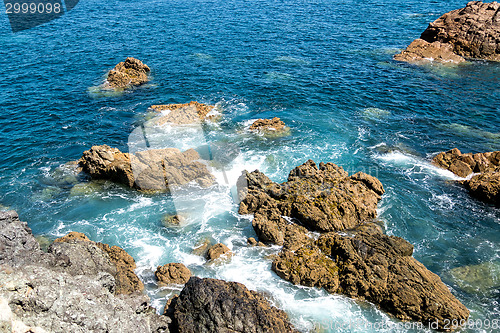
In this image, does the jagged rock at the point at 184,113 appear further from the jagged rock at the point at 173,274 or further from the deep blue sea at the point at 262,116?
the jagged rock at the point at 173,274

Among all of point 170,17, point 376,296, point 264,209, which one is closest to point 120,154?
point 264,209

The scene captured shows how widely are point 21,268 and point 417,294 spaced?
20.7 metres

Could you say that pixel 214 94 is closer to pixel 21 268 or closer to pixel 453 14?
pixel 21 268

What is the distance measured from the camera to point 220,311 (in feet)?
61.3

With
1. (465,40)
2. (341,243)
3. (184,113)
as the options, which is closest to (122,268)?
(341,243)

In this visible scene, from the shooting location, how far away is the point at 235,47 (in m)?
64.5

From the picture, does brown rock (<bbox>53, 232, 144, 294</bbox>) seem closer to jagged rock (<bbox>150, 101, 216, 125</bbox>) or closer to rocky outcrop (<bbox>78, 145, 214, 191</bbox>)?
rocky outcrop (<bbox>78, 145, 214, 191</bbox>)

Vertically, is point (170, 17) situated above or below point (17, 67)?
above

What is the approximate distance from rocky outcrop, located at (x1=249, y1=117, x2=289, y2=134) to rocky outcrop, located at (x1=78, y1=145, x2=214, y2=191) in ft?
32.4

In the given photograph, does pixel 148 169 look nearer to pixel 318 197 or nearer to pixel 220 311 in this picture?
pixel 318 197

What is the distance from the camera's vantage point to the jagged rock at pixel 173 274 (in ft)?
76.8

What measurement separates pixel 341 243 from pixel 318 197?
15.5 ft

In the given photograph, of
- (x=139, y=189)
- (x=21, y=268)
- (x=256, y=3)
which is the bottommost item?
(x=139, y=189)

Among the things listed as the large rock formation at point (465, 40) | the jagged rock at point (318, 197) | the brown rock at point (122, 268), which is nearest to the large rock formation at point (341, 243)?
the jagged rock at point (318, 197)
